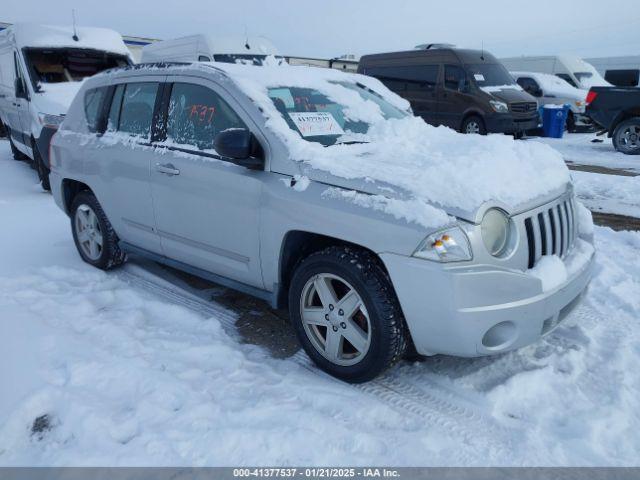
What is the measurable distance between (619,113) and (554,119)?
3.26m

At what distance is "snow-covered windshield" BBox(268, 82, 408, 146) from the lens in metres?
3.28

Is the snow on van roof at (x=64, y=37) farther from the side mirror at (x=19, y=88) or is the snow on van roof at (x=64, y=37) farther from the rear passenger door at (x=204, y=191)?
the rear passenger door at (x=204, y=191)

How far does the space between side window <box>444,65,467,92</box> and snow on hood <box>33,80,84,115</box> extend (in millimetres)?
8149

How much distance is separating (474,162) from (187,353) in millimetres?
2064

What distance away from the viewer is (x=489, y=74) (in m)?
12.5

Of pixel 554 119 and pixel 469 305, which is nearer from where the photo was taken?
pixel 469 305

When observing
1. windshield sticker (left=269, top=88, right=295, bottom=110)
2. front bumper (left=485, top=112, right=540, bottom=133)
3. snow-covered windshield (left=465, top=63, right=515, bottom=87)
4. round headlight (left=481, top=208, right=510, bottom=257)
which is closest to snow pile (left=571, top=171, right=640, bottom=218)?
front bumper (left=485, top=112, right=540, bottom=133)

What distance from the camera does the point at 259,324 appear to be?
3721 mm

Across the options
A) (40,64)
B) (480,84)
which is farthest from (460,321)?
(480,84)

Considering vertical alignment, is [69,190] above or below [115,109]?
below

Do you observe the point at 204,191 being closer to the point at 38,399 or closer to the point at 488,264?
the point at 38,399

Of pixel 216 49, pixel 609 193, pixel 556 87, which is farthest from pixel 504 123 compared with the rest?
pixel 216 49

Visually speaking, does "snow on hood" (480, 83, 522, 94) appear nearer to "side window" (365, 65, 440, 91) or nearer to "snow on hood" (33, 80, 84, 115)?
"side window" (365, 65, 440, 91)

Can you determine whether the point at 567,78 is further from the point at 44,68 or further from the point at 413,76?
the point at 44,68
